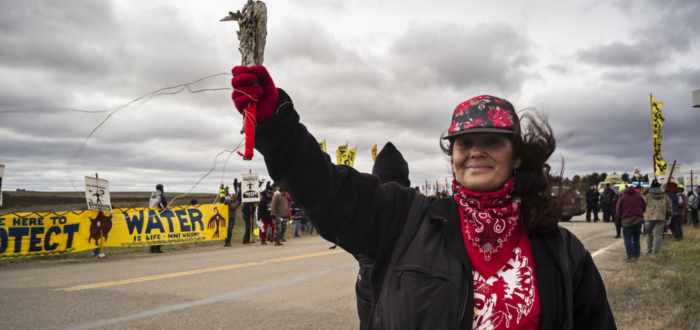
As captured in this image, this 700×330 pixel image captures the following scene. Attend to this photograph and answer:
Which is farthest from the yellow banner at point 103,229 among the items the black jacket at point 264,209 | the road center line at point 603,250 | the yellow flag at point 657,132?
the yellow flag at point 657,132

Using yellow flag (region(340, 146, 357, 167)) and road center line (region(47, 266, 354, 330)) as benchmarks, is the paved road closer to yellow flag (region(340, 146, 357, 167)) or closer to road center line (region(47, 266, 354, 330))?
road center line (region(47, 266, 354, 330))

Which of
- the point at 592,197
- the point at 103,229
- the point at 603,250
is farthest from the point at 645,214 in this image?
the point at 103,229

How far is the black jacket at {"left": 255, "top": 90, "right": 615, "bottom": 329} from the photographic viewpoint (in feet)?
5.23

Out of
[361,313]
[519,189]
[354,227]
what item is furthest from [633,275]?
[354,227]

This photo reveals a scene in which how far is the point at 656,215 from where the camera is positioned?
10203 millimetres

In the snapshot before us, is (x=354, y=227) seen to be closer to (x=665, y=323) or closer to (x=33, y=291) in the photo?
(x=665, y=323)

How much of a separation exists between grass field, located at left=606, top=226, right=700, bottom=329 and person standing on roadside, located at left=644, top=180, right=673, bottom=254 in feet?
4.60

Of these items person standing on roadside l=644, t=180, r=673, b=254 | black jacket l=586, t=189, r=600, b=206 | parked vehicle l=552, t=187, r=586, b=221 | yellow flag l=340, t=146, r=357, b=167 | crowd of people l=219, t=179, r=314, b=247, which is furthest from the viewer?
yellow flag l=340, t=146, r=357, b=167

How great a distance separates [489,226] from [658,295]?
5520mm

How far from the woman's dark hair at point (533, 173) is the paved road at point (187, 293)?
357 centimetres

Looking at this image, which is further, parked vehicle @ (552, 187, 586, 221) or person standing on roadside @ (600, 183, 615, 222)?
person standing on roadside @ (600, 183, 615, 222)

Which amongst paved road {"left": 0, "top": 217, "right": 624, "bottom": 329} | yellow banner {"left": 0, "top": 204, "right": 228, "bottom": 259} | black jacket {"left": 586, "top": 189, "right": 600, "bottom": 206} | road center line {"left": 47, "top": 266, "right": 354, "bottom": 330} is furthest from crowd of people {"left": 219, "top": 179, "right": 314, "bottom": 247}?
black jacket {"left": 586, "top": 189, "right": 600, "bottom": 206}

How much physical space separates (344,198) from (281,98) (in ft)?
1.46

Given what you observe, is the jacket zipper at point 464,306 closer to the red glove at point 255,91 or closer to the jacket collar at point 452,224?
the jacket collar at point 452,224
